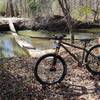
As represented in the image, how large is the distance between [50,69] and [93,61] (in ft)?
3.47

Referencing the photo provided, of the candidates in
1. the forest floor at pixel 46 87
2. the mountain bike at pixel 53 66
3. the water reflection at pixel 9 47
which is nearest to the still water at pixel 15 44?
the water reflection at pixel 9 47

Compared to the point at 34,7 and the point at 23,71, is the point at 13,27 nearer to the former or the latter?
the point at 34,7

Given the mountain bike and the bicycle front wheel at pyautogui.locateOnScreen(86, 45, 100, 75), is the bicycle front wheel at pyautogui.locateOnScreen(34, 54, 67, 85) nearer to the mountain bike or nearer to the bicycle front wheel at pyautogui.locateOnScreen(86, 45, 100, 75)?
the mountain bike

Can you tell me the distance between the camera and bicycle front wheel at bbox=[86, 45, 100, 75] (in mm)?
6176

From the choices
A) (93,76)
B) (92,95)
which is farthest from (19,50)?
(92,95)

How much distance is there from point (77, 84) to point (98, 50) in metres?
1.21

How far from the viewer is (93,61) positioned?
20.6 ft

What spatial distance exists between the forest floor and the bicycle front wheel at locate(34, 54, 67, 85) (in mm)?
139

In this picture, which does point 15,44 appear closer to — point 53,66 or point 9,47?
point 9,47

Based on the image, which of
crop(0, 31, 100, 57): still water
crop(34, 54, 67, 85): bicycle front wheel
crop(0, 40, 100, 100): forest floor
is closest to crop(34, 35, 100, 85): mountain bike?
crop(34, 54, 67, 85): bicycle front wheel

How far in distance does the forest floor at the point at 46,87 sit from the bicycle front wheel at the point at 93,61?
16 cm

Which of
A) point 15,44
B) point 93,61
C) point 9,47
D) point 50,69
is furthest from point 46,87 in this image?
point 15,44

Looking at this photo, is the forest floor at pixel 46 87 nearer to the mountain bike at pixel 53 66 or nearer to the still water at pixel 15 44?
the mountain bike at pixel 53 66

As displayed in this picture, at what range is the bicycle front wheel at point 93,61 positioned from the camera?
6.18 m
